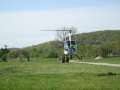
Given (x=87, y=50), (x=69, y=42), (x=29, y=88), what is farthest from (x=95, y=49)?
(x=29, y=88)

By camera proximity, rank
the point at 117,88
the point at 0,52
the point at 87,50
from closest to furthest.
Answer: the point at 117,88, the point at 0,52, the point at 87,50

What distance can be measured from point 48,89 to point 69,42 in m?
47.3

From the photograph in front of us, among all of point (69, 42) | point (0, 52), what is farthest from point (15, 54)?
point (69, 42)

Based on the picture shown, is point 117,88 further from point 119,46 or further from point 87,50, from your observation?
point 119,46

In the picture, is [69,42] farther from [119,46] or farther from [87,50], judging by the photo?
[119,46]

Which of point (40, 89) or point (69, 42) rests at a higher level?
point (69, 42)

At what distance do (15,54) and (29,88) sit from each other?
9851 centimetres

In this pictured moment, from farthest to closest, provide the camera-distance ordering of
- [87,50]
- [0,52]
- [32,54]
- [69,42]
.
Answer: [32,54] < [87,50] < [0,52] < [69,42]

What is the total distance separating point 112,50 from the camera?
114 metres

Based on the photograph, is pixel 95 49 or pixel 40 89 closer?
pixel 40 89

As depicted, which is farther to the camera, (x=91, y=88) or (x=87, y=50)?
(x=87, y=50)

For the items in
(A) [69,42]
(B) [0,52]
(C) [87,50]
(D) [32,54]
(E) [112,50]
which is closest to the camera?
(A) [69,42]

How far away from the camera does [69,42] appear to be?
6531 centimetres

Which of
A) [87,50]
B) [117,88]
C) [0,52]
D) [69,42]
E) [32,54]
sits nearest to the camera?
[117,88]
